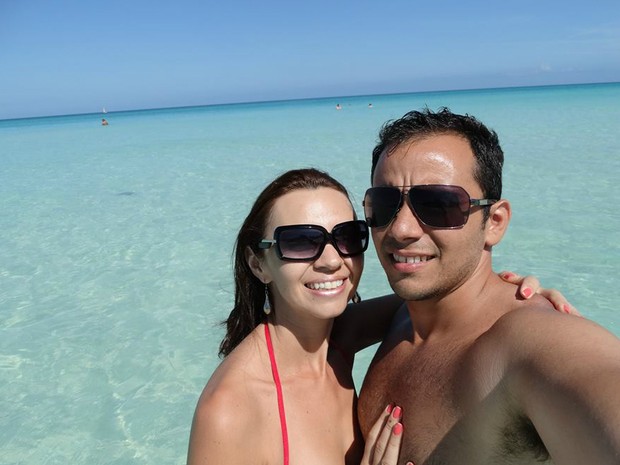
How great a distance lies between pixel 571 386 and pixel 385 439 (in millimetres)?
733

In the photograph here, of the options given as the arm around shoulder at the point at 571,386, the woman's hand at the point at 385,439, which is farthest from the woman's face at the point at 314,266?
the arm around shoulder at the point at 571,386

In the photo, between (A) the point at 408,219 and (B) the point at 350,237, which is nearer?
(A) the point at 408,219

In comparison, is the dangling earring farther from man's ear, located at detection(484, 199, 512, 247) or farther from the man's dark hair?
man's ear, located at detection(484, 199, 512, 247)

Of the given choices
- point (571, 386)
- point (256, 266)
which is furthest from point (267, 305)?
point (571, 386)

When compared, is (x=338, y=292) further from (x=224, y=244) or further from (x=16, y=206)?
(x=16, y=206)

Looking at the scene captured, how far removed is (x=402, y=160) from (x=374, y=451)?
1.01 metres

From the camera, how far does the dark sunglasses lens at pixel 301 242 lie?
185 cm

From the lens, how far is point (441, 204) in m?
1.78

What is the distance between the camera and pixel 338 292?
6.25ft

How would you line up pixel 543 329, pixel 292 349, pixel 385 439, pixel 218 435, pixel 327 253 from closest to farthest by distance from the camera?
1. pixel 543 329
2. pixel 218 435
3. pixel 385 439
4. pixel 327 253
5. pixel 292 349

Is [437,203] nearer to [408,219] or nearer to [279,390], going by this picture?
[408,219]

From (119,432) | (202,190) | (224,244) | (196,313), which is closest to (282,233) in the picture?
(119,432)

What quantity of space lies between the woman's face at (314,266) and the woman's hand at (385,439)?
397mm

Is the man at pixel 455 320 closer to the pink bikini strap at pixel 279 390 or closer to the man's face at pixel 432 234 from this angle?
the man's face at pixel 432 234
